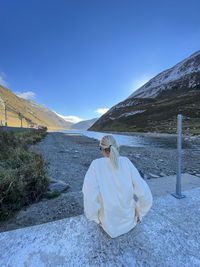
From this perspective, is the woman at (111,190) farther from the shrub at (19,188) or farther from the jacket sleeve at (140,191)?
the shrub at (19,188)

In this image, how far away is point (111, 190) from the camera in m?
2.52

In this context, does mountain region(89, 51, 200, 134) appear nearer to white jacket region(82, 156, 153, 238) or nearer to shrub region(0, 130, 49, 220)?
shrub region(0, 130, 49, 220)

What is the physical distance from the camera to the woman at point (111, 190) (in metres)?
2.48

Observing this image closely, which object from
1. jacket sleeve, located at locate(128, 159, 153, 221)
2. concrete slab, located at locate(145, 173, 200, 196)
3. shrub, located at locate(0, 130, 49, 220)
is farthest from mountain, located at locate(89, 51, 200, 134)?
jacket sleeve, located at locate(128, 159, 153, 221)

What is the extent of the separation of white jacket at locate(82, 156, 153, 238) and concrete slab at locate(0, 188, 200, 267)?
0.75ft

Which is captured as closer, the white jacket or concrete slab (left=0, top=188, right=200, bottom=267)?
concrete slab (left=0, top=188, right=200, bottom=267)

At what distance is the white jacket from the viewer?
2486 millimetres

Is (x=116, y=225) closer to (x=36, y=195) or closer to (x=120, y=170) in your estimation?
(x=120, y=170)

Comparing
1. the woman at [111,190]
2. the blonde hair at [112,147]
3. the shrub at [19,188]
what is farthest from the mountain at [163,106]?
the blonde hair at [112,147]

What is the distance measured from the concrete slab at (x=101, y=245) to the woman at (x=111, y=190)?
22 cm

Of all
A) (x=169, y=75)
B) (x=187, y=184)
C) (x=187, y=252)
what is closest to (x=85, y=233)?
(x=187, y=252)

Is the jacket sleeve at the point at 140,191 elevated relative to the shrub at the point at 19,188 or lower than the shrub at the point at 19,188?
elevated

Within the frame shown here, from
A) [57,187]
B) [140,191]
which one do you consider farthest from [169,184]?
[140,191]

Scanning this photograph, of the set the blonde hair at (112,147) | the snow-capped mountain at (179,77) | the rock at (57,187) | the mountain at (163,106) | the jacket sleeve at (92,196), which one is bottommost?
the rock at (57,187)
